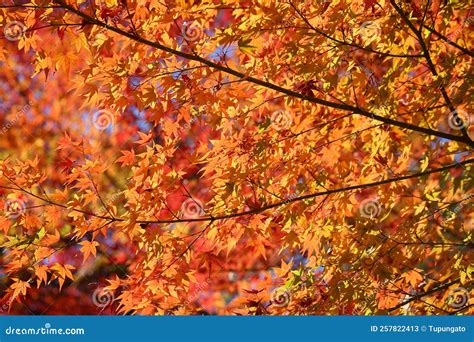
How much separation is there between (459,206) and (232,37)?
1798mm

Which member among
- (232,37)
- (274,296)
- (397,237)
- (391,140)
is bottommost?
(274,296)

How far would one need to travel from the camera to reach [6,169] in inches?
145

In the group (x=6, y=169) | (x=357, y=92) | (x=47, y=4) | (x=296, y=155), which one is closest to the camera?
(x=47, y=4)

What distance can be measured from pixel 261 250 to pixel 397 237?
0.86 metres

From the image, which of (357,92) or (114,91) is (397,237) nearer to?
(357,92)

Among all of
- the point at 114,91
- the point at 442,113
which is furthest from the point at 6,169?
the point at 442,113

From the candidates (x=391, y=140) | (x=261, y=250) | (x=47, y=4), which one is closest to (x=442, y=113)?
(x=391, y=140)

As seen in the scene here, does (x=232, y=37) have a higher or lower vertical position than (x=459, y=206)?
higher

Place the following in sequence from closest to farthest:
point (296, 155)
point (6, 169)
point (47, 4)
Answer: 1. point (47, 4)
2. point (6, 169)
3. point (296, 155)

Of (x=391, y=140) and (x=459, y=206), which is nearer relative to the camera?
(x=459, y=206)

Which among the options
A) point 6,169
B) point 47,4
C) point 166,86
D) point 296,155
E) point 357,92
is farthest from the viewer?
point 357,92

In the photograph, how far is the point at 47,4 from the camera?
305 centimetres

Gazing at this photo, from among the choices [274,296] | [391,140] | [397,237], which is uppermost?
[391,140]

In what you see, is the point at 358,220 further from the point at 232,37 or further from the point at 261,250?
the point at 232,37
